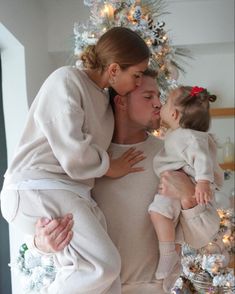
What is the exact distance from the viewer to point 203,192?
1468mm

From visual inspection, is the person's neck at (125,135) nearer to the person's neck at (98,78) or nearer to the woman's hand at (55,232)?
the person's neck at (98,78)

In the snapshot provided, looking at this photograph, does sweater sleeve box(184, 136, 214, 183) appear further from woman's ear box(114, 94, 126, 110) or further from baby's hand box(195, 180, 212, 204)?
woman's ear box(114, 94, 126, 110)

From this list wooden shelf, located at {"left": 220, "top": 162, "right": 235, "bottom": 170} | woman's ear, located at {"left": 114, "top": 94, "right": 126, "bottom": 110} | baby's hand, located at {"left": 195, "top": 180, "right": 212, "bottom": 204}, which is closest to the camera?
baby's hand, located at {"left": 195, "top": 180, "right": 212, "bottom": 204}

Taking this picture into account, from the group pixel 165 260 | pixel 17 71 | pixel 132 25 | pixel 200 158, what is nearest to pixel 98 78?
pixel 200 158

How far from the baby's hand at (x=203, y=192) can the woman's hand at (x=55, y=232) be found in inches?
16.8

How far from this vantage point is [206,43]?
13.1 ft

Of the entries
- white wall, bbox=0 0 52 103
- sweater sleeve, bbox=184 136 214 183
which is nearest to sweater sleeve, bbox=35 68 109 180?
sweater sleeve, bbox=184 136 214 183

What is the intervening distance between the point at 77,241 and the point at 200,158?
49 cm

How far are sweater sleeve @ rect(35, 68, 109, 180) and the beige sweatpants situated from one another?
97mm

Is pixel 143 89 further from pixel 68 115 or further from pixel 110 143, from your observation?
pixel 68 115

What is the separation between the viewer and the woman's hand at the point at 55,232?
4.31 ft

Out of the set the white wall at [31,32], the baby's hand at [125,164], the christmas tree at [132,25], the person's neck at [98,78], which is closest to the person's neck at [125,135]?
the baby's hand at [125,164]

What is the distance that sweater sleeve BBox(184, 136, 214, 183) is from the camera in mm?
1484

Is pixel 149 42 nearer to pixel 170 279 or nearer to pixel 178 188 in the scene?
pixel 178 188
